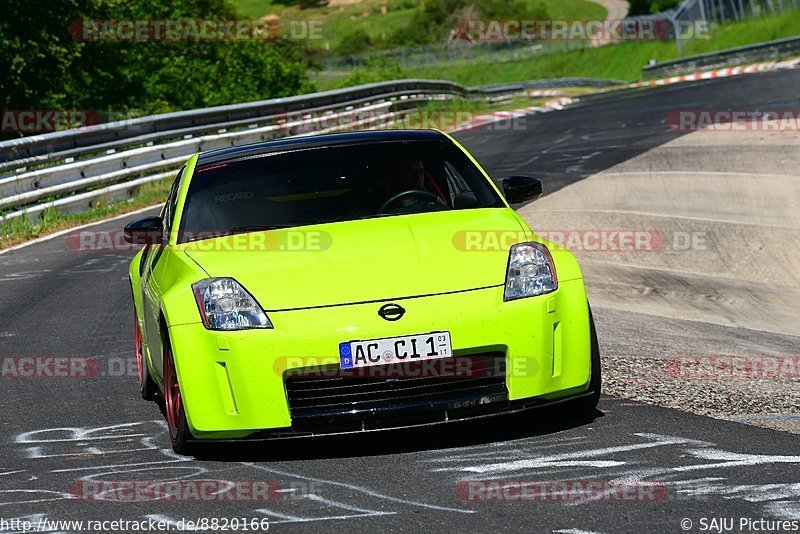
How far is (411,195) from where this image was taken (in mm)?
6684

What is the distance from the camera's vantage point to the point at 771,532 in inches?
160

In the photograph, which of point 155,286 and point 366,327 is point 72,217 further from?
point 366,327

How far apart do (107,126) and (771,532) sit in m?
15.8

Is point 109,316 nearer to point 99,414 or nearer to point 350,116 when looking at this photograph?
point 99,414

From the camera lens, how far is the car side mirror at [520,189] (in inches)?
279

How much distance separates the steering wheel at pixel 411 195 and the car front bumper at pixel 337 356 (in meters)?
1.20

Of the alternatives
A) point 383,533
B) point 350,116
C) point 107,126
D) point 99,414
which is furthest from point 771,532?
point 350,116
